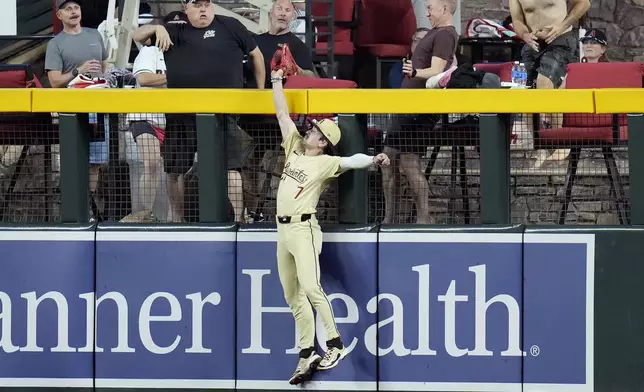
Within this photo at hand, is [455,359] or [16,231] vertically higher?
[16,231]

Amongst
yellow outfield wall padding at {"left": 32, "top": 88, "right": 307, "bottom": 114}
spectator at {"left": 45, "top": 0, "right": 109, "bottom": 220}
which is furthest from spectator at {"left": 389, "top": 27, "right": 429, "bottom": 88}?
yellow outfield wall padding at {"left": 32, "top": 88, "right": 307, "bottom": 114}

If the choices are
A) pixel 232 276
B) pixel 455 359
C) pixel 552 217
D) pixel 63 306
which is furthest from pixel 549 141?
pixel 63 306

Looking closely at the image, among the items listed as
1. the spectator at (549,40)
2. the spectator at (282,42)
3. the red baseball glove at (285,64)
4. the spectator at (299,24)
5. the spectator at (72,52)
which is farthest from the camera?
the spectator at (299,24)

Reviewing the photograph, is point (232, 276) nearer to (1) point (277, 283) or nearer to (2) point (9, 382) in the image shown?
(1) point (277, 283)

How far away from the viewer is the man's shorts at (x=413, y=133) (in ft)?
28.5

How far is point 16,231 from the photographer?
8.75 metres

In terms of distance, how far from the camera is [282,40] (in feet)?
37.2

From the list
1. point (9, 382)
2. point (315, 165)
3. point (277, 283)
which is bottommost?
point (9, 382)

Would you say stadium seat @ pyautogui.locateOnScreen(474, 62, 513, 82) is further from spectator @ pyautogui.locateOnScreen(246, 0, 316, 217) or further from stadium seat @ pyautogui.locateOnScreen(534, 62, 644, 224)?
stadium seat @ pyautogui.locateOnScreen(534, 62, 644, 224)

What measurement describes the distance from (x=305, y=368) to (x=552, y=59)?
3479mm

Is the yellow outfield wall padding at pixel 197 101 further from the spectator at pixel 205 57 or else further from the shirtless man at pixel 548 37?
the shirtless man at pixel 548 37

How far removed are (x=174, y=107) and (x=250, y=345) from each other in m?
Answer: 1.40

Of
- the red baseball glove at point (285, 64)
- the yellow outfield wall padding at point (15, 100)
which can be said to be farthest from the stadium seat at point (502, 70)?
the yellow outfield wall padding at point (15, 100)

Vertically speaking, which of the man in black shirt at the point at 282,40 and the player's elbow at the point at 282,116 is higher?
the man in black shirt at the point at 282,40
